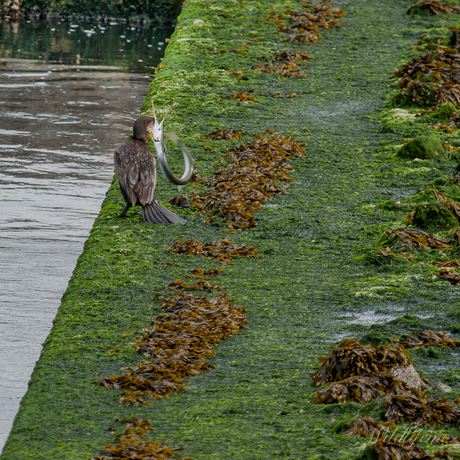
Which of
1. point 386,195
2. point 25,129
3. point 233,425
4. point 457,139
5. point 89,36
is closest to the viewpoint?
point 233,425

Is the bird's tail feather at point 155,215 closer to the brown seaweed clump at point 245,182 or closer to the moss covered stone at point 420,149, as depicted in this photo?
the brown seaweed clump at point 245,182

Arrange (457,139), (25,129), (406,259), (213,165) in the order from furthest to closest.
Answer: (25,129) → (457,139) → (213,165) → (406,259)

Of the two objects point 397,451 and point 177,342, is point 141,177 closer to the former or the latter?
point 177,342

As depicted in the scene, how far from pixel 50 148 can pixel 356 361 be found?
11.4 m

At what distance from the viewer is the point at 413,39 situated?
47.9ft

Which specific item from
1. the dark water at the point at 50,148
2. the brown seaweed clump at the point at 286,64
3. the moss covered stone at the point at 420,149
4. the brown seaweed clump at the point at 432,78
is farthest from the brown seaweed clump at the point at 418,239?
the brown seaweed clump at the point at 286,64

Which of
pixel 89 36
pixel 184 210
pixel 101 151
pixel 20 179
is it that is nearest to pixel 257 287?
pixel 184 210

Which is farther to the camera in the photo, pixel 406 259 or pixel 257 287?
pixel 406 259

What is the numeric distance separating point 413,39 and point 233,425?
11.8 metres

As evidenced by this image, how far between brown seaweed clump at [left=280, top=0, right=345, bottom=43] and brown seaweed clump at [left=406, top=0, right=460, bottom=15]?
5.33 feet

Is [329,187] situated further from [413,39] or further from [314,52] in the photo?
[413,39]

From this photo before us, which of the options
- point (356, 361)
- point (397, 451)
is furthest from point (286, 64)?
point (397, 451)

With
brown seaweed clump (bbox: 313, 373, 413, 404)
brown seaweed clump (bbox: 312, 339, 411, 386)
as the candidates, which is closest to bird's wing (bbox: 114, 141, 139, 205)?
brown seaweed clump (bbox: 312, 339, 411, 386)

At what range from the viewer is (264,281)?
6812 mm
